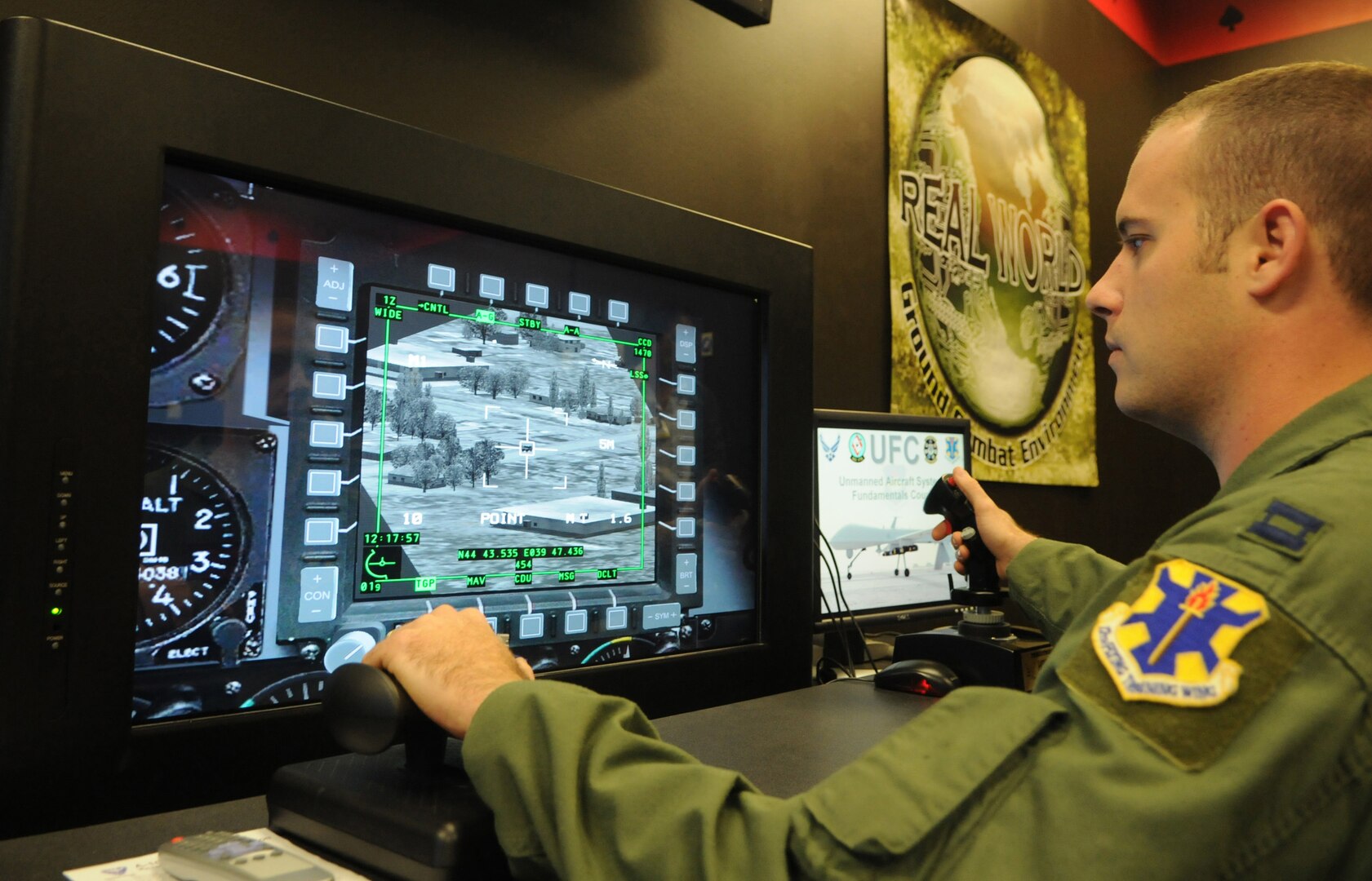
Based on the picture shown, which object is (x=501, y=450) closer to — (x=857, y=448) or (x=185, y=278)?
(x=185, y=278)

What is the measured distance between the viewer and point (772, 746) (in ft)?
2.68

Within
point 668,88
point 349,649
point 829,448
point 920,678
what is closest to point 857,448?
point 829,448

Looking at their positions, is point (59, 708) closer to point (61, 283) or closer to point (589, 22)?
point (61, 283)

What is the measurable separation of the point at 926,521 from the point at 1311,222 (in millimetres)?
941

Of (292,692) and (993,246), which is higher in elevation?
(993,246)

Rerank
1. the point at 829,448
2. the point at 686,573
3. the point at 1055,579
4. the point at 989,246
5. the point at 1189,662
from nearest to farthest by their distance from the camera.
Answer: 1. the point at 1189,662
2. the point at 686,573
3. the point at 1055,579
4. the point at 829,448
5. the point at 989,246

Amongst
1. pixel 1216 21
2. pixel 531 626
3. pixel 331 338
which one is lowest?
pixel 531 626

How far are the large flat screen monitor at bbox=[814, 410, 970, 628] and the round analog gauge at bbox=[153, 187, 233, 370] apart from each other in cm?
95

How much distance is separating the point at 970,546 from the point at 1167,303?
0.49 meters

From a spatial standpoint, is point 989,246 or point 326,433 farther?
point 989,246

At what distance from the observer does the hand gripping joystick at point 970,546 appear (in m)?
1.19

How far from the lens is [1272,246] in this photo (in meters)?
0.72

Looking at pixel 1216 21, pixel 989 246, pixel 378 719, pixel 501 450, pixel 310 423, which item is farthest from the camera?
pixel 1216 21

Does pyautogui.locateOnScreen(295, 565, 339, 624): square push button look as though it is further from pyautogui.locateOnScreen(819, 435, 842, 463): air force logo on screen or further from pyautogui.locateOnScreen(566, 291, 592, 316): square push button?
pyautogui.locateOnScreen(819, 435, 842, 463): air force logo on screen
